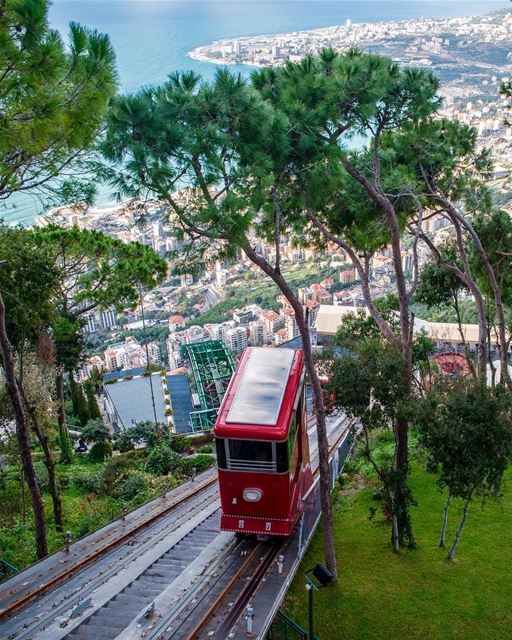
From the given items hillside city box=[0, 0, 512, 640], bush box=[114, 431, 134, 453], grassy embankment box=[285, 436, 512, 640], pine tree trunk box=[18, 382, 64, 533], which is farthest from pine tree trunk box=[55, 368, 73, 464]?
grassy embankment box=[285, 436, 512, 640]

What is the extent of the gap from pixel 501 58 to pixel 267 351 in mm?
34792

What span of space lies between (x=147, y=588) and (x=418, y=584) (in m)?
4.14

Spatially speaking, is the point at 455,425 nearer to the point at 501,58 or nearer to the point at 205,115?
the point at 205,115

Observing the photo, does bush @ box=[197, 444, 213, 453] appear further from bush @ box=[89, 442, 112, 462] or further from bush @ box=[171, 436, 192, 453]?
bush @ box=[89, 442, 112, 462]

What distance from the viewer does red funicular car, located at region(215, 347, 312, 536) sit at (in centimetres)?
845

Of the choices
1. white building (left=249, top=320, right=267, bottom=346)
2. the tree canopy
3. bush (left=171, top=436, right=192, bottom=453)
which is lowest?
bush (left=171, top=436, right=192, bottom=453)

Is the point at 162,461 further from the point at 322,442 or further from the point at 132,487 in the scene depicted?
the point at 322,442

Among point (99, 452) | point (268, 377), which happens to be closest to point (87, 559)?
point (268, 377)

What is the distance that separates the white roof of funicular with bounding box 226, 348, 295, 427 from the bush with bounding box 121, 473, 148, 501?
5969mm

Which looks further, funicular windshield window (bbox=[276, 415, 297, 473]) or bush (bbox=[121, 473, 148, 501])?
bush (bbox=[121, 473, 148, 501])

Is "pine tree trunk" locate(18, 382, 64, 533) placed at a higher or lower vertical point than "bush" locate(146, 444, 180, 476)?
higher

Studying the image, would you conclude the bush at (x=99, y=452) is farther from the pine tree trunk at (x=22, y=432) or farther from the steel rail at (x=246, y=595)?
the steel rail at (x=246, y=595)

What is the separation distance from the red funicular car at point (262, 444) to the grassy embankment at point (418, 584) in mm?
1315

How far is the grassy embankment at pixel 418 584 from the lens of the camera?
8.51 metres
